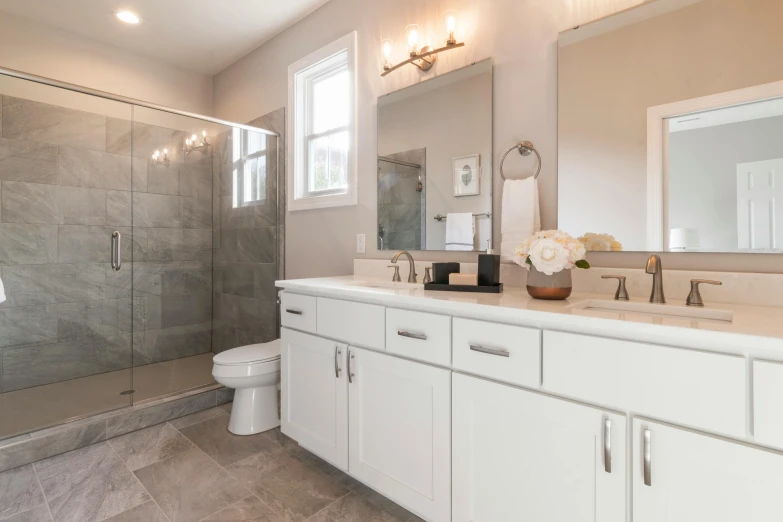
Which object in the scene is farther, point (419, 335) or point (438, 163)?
point (438, 163)

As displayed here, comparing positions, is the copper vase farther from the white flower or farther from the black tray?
the black tray

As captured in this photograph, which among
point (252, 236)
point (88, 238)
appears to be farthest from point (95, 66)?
point (252, 236)

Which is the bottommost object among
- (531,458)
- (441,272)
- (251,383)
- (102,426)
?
(102,426)

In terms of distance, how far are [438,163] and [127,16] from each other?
2.49 meters

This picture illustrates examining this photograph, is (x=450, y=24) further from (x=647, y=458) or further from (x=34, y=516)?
(x=34, y=516)

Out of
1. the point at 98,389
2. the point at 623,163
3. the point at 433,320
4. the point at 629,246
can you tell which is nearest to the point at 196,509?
the point at 433,320

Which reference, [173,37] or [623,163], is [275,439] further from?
[173,37]

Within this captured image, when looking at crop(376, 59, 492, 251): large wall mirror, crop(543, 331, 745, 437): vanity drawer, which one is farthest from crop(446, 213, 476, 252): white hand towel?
crop(543, 331, 745, 437): vanity drawer

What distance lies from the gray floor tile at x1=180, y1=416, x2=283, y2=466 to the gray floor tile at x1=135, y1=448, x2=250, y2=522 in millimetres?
63

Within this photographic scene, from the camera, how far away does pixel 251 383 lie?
7.22ft

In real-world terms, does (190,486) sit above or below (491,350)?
below

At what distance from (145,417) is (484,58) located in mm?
2657

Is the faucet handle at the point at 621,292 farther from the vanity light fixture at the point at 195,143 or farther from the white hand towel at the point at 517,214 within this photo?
the vanity light fixture at the point at 195,143

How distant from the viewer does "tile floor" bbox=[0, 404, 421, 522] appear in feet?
5.15
